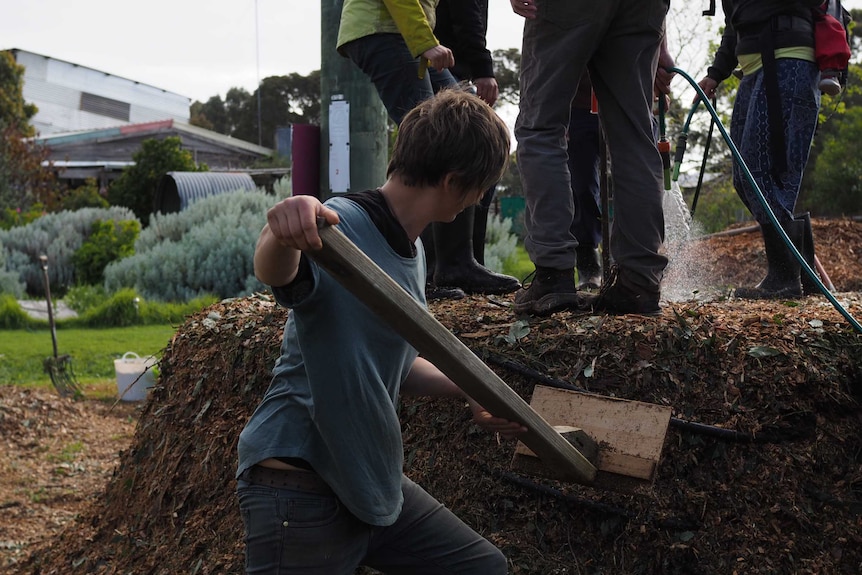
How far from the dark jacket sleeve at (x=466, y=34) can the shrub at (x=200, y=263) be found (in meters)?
8.33

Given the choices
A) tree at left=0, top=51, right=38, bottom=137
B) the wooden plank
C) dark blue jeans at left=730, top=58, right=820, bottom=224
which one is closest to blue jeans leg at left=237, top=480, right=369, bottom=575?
the wooden plank

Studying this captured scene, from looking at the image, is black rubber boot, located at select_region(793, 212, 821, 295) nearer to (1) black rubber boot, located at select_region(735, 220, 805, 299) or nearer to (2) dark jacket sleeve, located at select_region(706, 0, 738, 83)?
(1) black rubber boot, located at select_region(735, 220, 805, 299)

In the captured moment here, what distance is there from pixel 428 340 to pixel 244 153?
39901mm

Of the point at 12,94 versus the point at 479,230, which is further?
the point at 12,94

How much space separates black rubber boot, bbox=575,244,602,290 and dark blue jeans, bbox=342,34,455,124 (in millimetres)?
1313

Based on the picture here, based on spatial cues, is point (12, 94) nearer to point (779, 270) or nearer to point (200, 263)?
point (200, 263)

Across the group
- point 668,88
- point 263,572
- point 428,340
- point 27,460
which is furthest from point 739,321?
point 27,460

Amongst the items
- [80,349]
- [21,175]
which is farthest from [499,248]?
[21,175]

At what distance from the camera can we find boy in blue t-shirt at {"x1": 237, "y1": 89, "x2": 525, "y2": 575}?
83.7 inches

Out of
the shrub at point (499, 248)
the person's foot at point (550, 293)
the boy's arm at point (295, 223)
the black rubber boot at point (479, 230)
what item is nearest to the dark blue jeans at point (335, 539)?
the boy's arm at point (295, 223)

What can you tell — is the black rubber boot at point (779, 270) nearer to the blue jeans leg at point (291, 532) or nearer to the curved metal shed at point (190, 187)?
the blue jeans leg at point (291, 532)

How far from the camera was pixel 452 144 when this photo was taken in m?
2.21

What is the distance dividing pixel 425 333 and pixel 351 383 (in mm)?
238

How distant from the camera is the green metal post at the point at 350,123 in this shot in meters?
5.39
